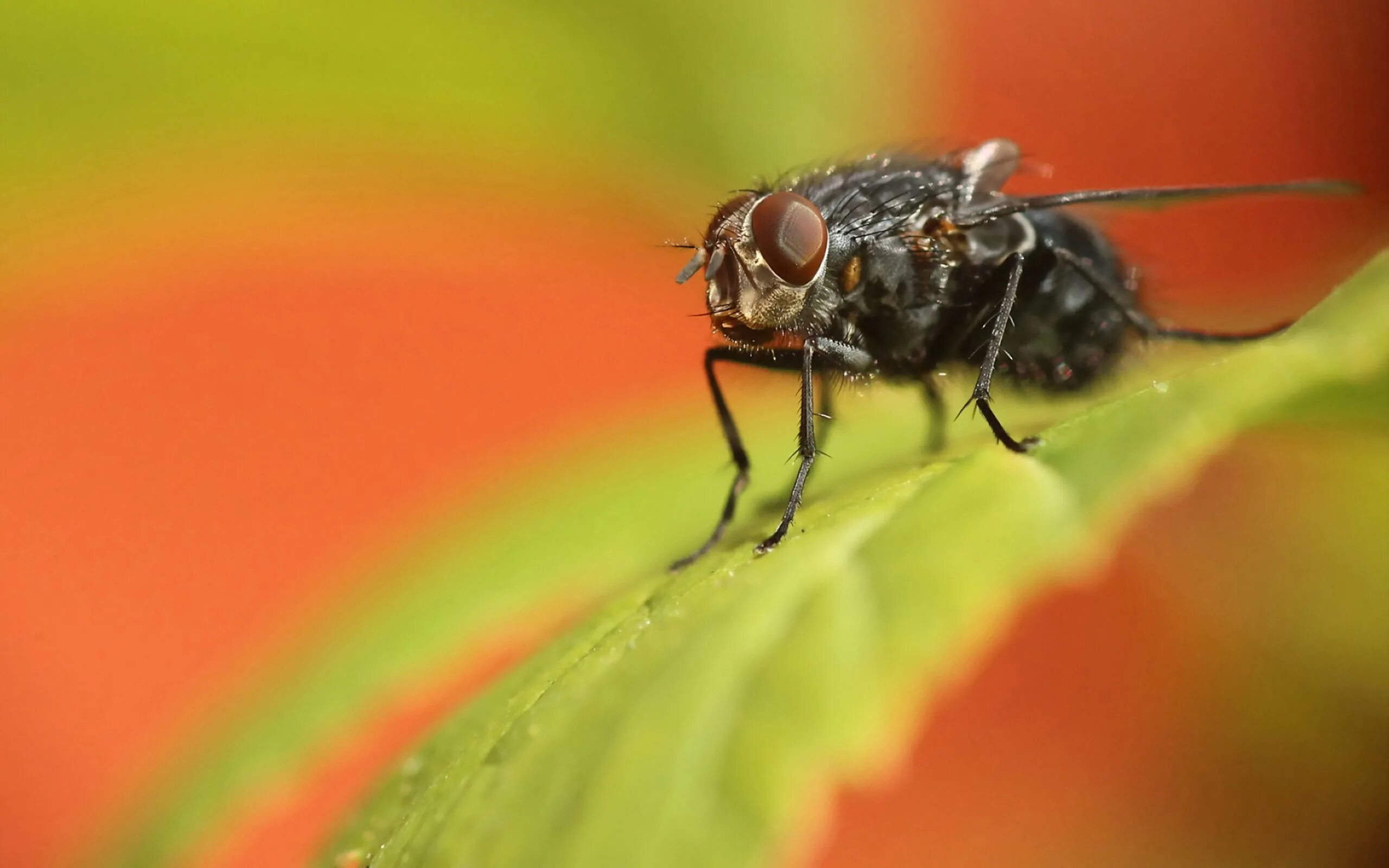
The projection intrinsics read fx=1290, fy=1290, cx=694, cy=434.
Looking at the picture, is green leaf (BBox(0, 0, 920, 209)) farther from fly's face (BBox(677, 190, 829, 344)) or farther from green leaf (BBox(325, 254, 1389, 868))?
green leaf (BBox(325, 254, 1389, 868))

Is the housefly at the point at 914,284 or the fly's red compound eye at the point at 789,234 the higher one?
the fly's red compound eye at the point at 789,234

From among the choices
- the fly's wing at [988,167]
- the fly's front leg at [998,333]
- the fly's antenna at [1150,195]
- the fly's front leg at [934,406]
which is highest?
the fly's wing at [988,167]

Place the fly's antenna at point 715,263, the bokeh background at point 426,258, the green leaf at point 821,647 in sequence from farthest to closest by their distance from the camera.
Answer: the bokeh background at point 426,258
the fly's antenna at point 715,263
the green leaf at point 821,647

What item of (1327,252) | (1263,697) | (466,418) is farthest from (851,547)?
(466,418)

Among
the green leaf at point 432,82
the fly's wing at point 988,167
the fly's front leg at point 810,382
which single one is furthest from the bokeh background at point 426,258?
the fly's front leg at point 810,382

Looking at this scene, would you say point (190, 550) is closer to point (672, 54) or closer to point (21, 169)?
point (21, 169)

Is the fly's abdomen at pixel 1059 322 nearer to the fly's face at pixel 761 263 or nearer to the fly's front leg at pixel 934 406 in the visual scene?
the fly's front leg at pixel 934 406

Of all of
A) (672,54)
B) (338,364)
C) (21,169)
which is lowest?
(338,364)

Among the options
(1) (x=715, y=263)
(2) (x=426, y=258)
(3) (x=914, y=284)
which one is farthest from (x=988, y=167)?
(2) (x=426, y=258)
